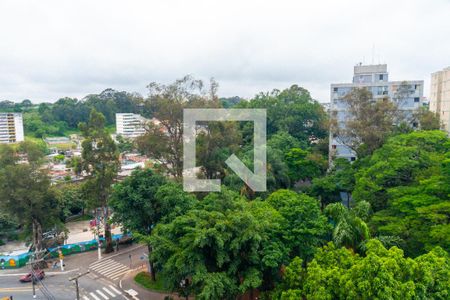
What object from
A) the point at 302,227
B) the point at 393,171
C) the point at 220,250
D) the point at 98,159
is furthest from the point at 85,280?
the point at 393,171

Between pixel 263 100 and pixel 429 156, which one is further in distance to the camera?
pixel 263 100

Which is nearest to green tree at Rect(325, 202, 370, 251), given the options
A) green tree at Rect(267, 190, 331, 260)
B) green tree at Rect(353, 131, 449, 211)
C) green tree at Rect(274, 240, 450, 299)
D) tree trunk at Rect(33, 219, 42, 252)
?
green tree at Rect(267, 190, 331, 260)

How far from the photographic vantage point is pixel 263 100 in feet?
122

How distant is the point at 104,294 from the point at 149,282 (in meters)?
2.28

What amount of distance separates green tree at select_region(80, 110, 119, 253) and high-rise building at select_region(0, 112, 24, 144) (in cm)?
6114

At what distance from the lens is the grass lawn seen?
15778 millimetres

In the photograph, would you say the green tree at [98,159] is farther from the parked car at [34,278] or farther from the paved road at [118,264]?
the parked car at [34,278]

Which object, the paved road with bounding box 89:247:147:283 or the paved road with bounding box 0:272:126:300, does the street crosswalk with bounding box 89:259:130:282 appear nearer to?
the paved road with bounding box 89:247:147:283

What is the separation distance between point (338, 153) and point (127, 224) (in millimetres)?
22464

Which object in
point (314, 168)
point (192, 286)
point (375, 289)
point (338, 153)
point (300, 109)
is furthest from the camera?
point (300, 109)

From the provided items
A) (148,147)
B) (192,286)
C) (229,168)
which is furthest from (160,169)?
(192,286)

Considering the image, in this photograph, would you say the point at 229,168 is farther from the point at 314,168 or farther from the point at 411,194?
the point at 411,194

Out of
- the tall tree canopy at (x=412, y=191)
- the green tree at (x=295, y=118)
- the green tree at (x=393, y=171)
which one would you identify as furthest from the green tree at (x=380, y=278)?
the green tree at (x=295, y=118)

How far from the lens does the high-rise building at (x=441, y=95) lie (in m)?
30.2
